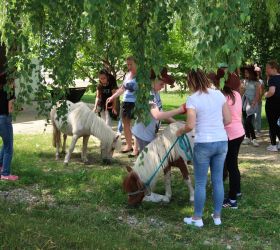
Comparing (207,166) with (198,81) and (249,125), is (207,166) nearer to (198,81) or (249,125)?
(198,81)

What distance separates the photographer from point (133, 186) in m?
5.55

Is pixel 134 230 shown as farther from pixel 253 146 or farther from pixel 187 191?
pixel 253 146

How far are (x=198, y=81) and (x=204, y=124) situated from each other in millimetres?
449

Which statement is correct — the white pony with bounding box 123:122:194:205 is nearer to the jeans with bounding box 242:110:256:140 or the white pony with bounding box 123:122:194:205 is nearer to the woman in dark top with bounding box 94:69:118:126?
the woman in dark top with bounding box 94:69:118:126

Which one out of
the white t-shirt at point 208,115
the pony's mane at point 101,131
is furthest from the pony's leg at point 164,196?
the pony's mane at point 101,131

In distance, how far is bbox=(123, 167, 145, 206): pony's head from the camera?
5.50 metres

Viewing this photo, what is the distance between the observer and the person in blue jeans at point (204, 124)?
4734mm

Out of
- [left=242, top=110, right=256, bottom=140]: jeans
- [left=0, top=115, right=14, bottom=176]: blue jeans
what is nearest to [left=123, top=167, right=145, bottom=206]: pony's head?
[left=0, top=115, right=14, bottom=176]: blue jeans

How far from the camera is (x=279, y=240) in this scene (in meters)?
4.80

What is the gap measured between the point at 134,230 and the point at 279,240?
1520 millimetres

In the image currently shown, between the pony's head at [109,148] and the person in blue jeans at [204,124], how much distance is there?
310cm

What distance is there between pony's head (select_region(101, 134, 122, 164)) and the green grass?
5.6 inches

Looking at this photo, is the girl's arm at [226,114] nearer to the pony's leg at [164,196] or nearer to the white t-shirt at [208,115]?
the white t-shirt at [208,115]

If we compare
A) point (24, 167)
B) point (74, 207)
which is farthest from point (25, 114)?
point (74, 207)
